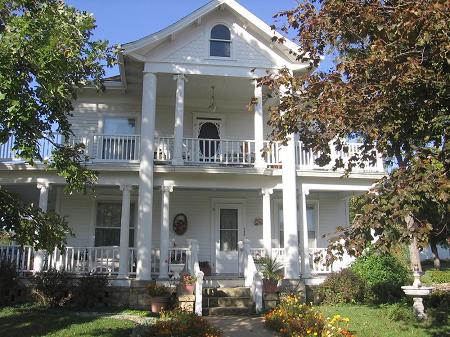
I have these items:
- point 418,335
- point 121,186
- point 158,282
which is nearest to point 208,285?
point 158,282

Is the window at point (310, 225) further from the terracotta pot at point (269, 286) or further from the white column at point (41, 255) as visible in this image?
the white column at point (41, 255)

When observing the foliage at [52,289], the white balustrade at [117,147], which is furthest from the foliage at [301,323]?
the white balustrade at [117,147]

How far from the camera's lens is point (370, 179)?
1578 centimetres

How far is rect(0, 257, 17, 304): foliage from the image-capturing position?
1330 cm

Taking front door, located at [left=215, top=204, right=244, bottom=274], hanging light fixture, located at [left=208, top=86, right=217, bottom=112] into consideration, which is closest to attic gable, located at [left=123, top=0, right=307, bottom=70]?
hanging light fixture, located at [left=208, top=86, right=217, bottom=112]

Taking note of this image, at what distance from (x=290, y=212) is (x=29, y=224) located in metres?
9.47

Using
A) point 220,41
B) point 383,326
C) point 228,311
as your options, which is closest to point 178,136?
point 220,41

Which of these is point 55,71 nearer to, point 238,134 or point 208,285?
point 208,285

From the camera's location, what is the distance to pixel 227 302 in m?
12.6

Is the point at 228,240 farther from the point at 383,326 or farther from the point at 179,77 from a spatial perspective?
the point at 383,326

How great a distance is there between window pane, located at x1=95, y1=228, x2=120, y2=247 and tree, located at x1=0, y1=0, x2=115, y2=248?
31.2 ft

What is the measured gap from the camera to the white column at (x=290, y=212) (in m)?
14.4

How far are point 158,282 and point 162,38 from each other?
7.65 metres

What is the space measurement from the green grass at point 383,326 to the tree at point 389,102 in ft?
14.6
